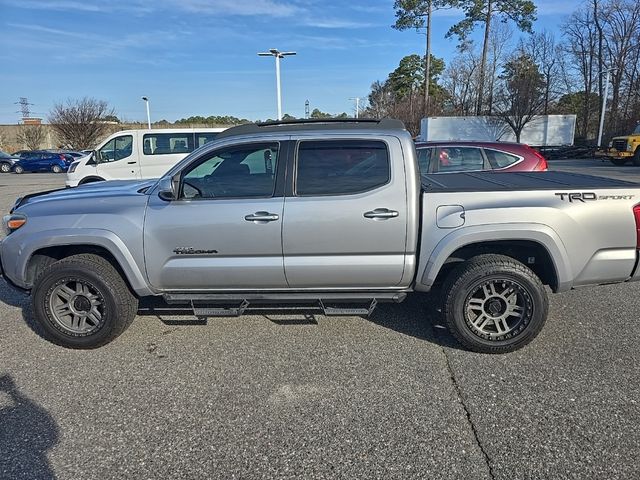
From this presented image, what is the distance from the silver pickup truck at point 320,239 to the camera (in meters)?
3.21

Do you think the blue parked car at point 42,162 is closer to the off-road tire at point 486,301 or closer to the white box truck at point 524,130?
the white box truck at point 524,130

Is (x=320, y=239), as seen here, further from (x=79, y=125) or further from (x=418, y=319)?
(x=79, y=125)

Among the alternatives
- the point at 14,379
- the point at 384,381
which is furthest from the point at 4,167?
the point at 384,381

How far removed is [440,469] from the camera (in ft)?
7.16

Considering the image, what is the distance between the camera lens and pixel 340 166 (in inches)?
133

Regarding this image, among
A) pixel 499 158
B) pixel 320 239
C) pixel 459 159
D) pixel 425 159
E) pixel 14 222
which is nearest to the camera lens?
pixel 320 239

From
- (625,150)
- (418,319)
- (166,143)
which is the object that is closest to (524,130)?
(625,150)

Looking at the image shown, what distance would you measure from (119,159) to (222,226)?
986 centimetres

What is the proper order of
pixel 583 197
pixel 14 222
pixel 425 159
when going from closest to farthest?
pixel 583 197
pixel 14 222
pixel 425 159

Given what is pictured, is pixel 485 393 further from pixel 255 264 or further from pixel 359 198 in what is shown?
pixel 255 264

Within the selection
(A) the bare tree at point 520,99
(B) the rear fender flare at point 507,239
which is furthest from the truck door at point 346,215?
(A) the bare tree at point 520,99

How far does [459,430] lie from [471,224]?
1537 millimetres

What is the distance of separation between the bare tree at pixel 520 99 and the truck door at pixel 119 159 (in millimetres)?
30626

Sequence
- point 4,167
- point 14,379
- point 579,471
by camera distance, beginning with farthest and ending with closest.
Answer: point 4,167 → point 14,379 → point 579,471
